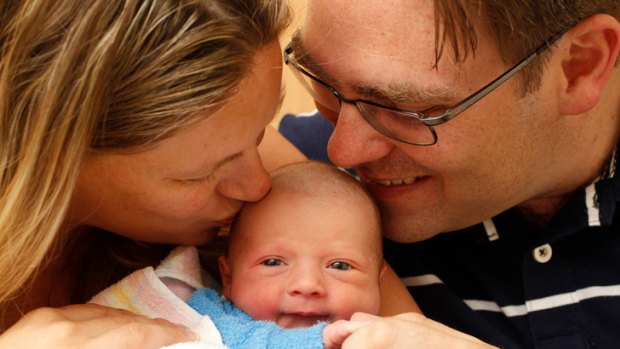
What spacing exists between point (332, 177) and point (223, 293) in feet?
1.02

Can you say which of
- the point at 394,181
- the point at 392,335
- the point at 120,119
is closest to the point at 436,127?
the point at 394,181

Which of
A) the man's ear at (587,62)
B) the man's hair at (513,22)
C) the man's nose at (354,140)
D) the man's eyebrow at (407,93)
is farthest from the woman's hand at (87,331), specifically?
the man's ear at (587,62)

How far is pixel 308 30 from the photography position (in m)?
1.51

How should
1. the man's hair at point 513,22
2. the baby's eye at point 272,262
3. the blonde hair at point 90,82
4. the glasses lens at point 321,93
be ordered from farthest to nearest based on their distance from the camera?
the glasses lens at point 321,93
the baby's eye at point 272,262
the man's hair at point 513,22
the blonde hair at point 90,82

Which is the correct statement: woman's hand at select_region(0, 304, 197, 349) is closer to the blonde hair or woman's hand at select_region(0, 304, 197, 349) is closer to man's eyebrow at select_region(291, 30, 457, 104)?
the blonde hair

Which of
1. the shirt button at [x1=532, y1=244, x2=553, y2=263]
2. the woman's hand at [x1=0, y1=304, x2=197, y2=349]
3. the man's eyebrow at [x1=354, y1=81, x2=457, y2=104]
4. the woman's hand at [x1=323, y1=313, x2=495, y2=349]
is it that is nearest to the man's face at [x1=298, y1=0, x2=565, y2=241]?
the man's eyebrow at [x1=354, y1=81, x2=457, y2=104]

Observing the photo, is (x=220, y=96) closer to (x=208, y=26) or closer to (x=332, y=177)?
(x=208, y=26)

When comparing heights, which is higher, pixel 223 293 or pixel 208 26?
pixel 208 26

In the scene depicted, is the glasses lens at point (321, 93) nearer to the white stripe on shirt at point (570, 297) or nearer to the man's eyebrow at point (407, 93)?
the man's eyebrow at point (407, 93)

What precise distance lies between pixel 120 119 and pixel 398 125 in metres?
0.54

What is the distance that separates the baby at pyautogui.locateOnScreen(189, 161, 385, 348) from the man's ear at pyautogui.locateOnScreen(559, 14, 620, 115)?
44cm

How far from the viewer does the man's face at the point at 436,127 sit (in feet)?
4.60

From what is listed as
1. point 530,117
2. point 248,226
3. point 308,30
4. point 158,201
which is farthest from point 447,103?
point 158,201

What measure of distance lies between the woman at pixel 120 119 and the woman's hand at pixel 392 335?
265 mm
